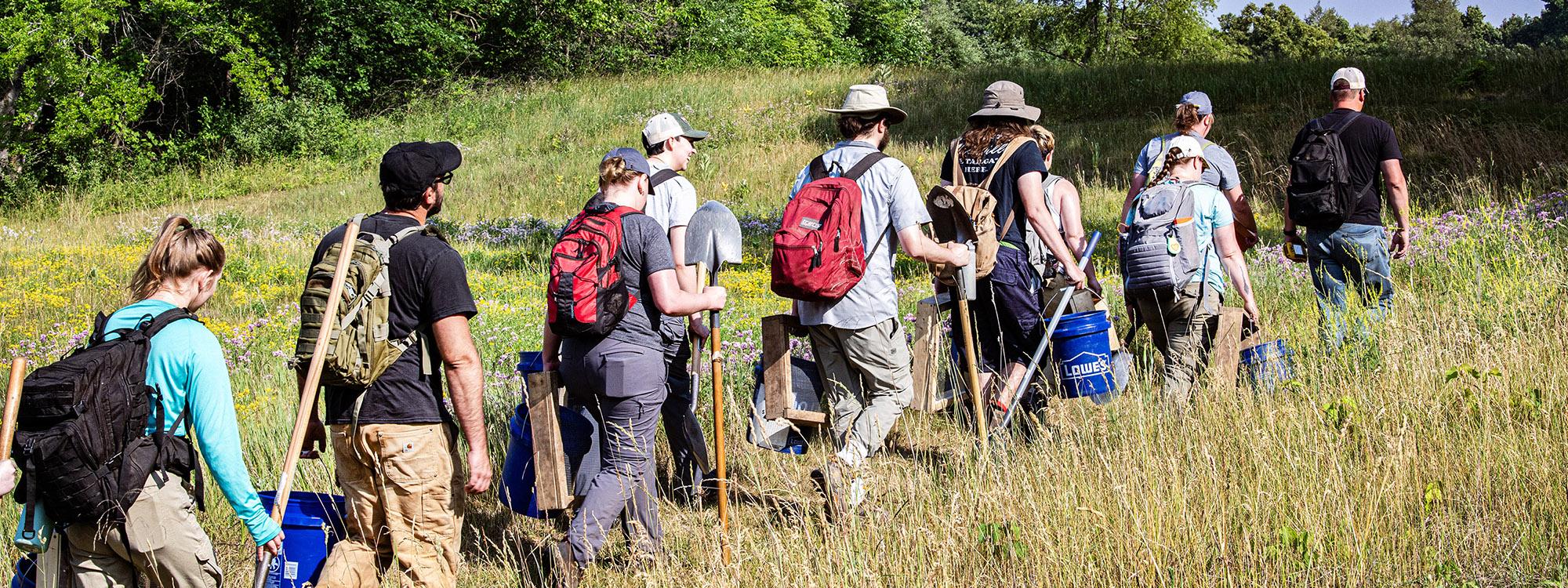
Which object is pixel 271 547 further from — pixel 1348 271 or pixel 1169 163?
pixel 1348 271

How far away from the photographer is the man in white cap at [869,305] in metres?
4.39

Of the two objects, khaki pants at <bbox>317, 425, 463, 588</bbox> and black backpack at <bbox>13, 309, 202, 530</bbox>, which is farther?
khaki pants at <bbox>317, 425, 463, 588</bbox>

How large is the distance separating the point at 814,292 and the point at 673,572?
1180 millimetres

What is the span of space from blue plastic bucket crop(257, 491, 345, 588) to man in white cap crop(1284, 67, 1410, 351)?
5.01 meters

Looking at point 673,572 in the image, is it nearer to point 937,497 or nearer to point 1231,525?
point 937,497

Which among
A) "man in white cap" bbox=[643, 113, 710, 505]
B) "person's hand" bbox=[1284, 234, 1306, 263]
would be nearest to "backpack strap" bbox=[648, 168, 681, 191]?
"man in white cap" bbox=[643, 113, 710, 505]

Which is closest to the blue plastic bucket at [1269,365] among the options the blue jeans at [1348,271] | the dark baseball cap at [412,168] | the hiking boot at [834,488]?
the blue jeans at [1348,271]

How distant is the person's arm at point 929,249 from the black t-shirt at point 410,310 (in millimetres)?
1714

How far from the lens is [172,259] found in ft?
10.3

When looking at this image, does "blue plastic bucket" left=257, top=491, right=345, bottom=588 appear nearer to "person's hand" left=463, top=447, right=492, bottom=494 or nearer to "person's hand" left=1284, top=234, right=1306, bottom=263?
"person's hand" left=463, top=447, right=492, bottom=494

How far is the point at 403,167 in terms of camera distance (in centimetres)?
354

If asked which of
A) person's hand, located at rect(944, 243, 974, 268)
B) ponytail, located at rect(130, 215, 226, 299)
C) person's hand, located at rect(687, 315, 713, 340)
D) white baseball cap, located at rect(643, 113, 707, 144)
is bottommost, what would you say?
person's hand, located at rect(687, 315, 713, 340)

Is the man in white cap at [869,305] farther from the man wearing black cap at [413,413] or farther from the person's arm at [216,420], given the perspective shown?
the person's arm at [216,420]

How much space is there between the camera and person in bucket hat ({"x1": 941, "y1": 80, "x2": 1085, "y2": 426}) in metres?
5.03
